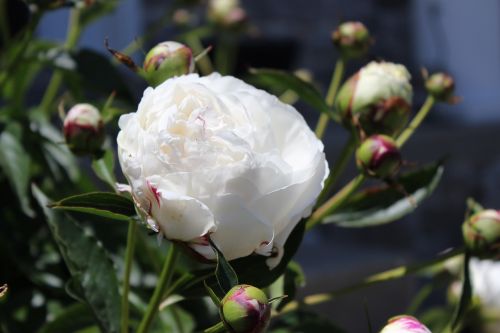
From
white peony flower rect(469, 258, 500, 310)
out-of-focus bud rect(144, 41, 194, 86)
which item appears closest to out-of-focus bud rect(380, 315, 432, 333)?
out-of-focus bud rect(144, 41, 194, 86)

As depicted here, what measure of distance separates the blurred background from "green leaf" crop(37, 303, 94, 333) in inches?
44.1

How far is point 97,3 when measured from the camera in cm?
77

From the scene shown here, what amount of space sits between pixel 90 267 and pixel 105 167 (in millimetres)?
64

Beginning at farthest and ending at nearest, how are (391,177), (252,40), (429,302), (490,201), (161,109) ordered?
(490,201)
(252,40)
(429,302)
(391,177)
(161,109)

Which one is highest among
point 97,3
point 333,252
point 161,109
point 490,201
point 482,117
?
point 161,109

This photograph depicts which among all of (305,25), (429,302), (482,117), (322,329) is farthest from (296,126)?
(482,117)

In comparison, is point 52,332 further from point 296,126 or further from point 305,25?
point 305,25

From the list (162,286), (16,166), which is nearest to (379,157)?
(162,286)

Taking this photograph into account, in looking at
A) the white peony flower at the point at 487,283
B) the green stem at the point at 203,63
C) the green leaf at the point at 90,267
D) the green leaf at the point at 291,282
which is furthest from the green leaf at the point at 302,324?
the green stem at the point at 203,63

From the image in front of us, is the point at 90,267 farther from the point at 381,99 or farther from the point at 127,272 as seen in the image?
the point at 381,99

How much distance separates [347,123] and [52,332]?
24 cm

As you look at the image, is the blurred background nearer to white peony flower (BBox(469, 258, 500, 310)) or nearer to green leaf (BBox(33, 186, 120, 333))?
white peony flower (BBox(469, 258, 500, 310))

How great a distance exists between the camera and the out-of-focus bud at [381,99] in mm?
476

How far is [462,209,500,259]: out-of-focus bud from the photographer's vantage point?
0.50m
